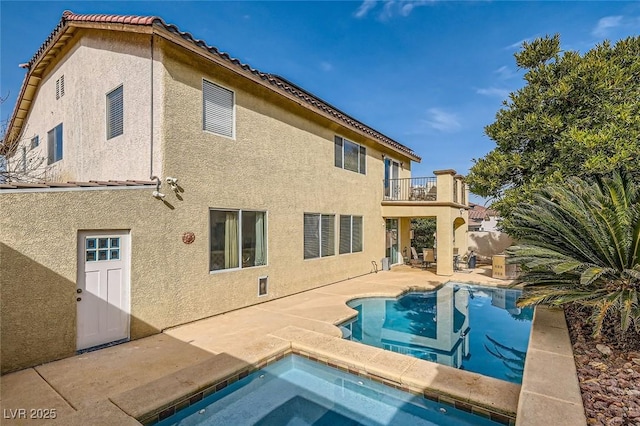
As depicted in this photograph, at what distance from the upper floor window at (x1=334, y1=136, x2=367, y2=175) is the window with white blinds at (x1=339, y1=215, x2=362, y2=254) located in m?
2.46

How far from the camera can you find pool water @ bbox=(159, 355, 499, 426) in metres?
5.04

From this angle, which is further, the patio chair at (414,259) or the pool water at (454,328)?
the patio chair at (414,259)

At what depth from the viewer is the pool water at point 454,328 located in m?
7.62

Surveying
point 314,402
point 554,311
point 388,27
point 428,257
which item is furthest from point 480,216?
point 314,402

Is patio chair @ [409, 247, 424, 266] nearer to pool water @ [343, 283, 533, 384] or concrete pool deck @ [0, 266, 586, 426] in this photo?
pool water @ [343, 283, 533, 384]

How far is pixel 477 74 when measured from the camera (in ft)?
61.5

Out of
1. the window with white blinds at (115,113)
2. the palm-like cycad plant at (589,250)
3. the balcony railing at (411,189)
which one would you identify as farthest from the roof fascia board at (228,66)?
Answer: the palm-like cycad plant at (589,250)

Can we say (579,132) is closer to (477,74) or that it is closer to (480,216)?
(477,74)

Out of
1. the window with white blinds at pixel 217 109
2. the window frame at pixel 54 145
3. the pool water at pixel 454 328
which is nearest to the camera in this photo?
the pool water at pixel 454 328

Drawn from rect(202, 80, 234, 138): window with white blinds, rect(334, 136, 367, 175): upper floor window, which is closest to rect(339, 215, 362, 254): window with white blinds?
rect(334, 136, 367, 175): upper floor window

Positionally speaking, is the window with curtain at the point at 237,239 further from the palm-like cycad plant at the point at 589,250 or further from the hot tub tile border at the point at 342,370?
the palm-like cycad plant at the point at 589,250

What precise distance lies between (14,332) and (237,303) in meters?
5.14

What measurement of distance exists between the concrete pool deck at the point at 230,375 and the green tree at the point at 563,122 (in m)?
5.81

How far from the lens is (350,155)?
16203mm
